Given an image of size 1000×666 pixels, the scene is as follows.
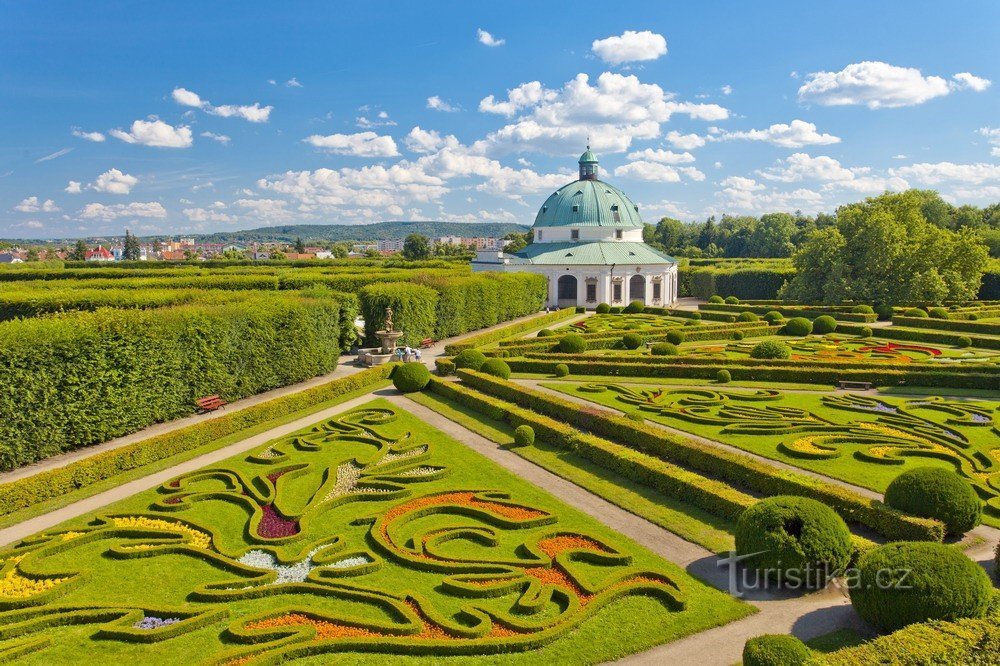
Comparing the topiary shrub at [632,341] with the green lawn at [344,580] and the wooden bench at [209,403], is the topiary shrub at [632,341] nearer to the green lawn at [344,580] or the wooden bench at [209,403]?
the wooden bench at [209,403]

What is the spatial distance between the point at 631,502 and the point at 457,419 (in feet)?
30.4

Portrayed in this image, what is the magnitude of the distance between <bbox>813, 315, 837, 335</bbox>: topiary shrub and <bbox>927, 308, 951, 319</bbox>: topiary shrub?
8494 millimetres

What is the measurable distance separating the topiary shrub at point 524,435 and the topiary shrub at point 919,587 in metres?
10.9

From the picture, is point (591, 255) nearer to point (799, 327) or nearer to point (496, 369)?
point (799, 327)

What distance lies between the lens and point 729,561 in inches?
470

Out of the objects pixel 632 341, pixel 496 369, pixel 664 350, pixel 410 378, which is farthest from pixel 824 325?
pixel 410 378

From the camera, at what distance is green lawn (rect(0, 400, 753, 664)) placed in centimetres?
971

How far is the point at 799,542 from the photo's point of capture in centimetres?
1092

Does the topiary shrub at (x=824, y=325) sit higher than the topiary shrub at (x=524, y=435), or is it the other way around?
the topiary shrub at (x=824, y=325)

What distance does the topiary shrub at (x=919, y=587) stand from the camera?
891cm

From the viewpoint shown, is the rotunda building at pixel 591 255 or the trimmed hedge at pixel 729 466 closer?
the trimmed hedge at pixel 729 466

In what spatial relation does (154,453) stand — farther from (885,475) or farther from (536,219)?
(536,219)

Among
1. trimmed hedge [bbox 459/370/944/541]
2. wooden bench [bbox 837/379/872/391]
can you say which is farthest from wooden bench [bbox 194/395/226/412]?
wooden bench [bbox 837/379/872/391]

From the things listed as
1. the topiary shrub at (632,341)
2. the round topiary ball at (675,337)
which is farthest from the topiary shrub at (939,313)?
the topiary shrub at (632,341)
